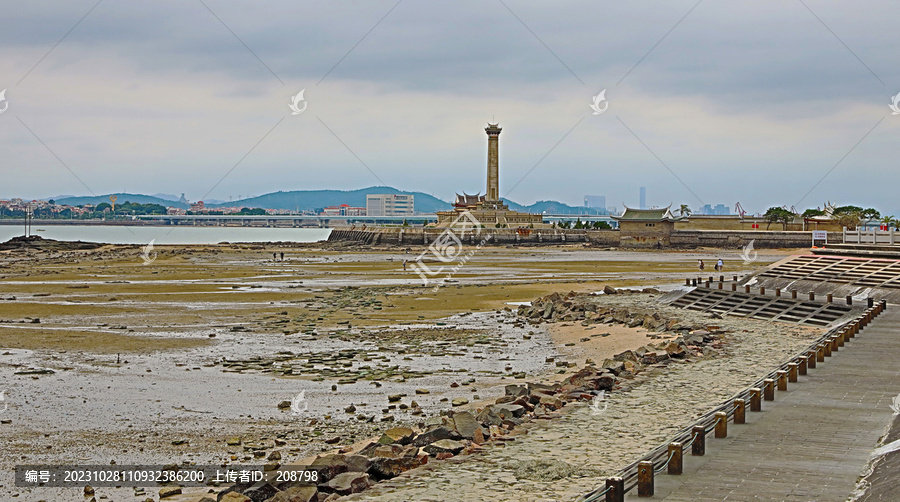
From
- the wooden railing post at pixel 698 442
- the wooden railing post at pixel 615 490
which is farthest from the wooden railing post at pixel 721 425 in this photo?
the wooden railing post at pixel 615 490

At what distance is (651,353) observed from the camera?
75.3ft

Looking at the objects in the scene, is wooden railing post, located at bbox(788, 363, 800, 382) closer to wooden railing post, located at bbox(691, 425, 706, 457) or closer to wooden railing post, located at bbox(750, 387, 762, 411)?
wooden railing post, located at bbox(750, 387, 762, 411)

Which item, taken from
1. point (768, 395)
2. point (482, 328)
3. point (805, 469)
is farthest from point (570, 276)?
point (805, 469)

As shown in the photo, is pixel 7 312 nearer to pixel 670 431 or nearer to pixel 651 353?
pixel 651 353

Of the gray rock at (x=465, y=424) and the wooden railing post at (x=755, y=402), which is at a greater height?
the wooden railing post at (x=755, y=402)

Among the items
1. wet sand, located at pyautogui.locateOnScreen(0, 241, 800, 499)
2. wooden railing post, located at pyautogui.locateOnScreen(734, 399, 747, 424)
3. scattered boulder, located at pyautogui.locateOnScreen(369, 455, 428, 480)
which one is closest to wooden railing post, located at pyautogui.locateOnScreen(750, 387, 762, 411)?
wooden railing post, located at pyautogui.locateOnScreen(734, 399, 747, 424)

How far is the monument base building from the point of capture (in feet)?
423

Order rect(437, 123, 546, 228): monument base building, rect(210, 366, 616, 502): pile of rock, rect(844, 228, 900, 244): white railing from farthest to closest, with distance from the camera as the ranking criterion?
1. rect(437, 123, 546, 228): monument base building
2. rect(844, 228, 900, 244): white railing
3. rect(210, 366, 616, 502): pile of rock

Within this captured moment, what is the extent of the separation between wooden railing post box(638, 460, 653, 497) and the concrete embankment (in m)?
96.7

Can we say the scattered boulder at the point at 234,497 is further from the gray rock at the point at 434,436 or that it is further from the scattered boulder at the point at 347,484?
the gray rock at the point at 434,436

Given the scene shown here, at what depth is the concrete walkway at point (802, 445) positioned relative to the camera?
34.1 ft

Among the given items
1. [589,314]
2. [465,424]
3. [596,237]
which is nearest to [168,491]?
[465,424]

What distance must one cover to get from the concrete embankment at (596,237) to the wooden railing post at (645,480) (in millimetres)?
96666

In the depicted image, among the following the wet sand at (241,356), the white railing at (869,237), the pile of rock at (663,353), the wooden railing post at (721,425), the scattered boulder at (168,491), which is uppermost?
the white railing at (869,237)
